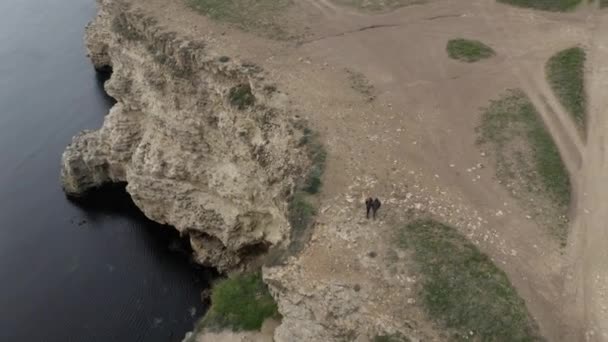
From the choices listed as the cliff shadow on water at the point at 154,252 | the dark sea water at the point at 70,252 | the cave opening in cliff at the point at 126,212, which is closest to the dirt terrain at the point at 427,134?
the cliff shadow on water at the point at 154,252

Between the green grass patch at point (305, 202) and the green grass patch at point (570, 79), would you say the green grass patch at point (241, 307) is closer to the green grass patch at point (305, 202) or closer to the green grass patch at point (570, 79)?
the green grass patch at point (305, 202)

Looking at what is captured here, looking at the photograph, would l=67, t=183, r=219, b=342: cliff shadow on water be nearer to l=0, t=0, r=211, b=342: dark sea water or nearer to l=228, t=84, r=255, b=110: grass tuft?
l=0, t=0, r=211, b=342: dark sea water

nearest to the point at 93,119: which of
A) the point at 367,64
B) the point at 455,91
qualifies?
the point at 367,64

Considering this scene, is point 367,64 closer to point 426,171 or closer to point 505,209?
point 426,171

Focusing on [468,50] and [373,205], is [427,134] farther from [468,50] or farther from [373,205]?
[468,50]

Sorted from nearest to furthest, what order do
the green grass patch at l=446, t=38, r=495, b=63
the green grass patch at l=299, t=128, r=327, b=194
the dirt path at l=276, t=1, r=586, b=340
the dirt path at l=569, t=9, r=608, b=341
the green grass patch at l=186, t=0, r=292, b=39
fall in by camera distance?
the dirt path at l=569, t=9, r=608, b=341 → the dirt path at l=276, t=1, r=586, b=340 → the green grass patch at l=299, t=128, r=327, b=194 → the green grass patch at l=446, t=38, r=495, b=63 → the green grass patch at l=186, t=0, r=292, b=39

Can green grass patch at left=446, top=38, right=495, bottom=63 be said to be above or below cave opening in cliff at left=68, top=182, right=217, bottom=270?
above

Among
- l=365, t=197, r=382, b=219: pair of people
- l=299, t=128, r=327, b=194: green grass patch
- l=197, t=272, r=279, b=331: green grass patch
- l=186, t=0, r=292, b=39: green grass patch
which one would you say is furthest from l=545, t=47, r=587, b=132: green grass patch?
l=197, t=272, r=279, b=331: green grass patch

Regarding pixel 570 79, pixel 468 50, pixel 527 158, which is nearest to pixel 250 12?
pixel 468 50

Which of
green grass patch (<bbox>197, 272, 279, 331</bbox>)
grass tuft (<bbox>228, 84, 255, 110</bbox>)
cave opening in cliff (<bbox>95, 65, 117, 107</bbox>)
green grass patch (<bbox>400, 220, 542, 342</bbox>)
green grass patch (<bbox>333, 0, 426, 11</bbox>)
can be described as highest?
green grass patch (<bbox>333, 0, 426, 11</bbox>)
